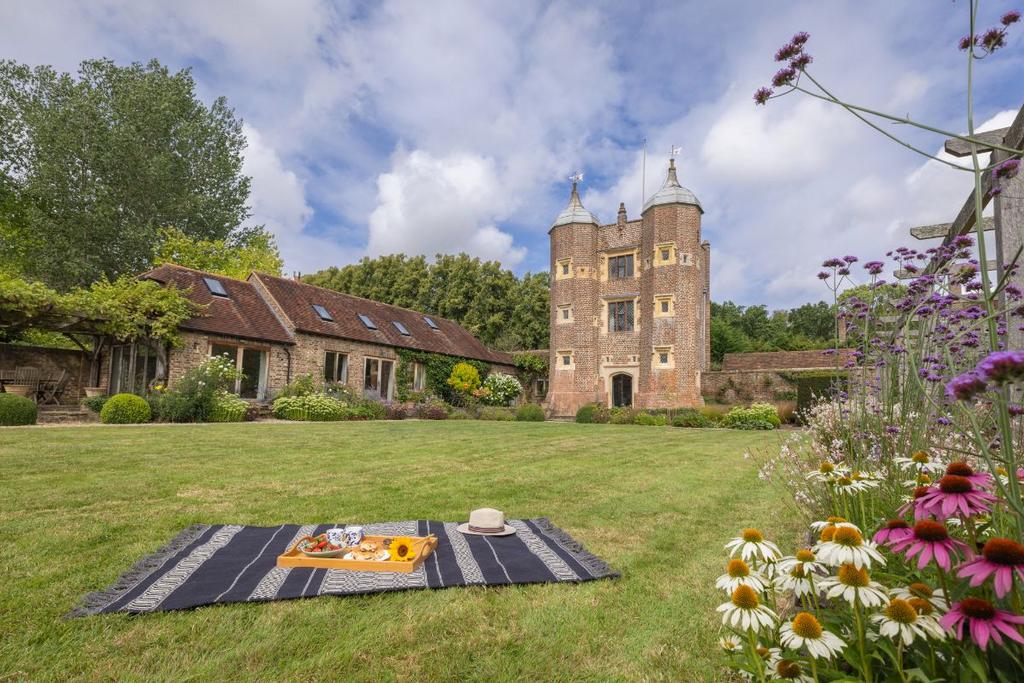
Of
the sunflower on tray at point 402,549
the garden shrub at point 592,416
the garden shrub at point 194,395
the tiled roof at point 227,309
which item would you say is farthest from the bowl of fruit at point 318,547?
the garden shrub at point 592,416

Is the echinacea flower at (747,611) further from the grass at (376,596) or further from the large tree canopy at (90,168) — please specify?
the large tree canopy at (90,168)

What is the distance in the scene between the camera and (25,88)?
71.7 feet

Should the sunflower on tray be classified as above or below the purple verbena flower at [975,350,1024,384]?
below

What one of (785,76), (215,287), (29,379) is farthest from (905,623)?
(29,379)

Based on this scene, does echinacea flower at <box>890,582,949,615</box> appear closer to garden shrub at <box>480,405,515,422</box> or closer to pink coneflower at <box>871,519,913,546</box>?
pink coneflower at <box>871,519,913,546</box>

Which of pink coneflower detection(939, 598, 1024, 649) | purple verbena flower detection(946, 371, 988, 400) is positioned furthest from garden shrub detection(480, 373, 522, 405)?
purple verbena flower detection(946, 371, 988, 400)

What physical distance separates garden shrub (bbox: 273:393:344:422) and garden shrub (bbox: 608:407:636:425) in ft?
33.4

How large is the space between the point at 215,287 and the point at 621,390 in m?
17.4

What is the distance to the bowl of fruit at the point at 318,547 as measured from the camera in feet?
10.9

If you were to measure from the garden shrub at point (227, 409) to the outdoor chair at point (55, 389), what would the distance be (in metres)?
5.40

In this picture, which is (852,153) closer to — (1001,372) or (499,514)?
(1001,372)

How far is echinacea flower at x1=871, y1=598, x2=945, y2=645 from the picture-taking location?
1191 mm

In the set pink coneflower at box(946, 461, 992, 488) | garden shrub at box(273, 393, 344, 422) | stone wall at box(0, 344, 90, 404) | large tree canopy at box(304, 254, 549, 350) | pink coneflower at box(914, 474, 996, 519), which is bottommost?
garden shrub at box(273, 393, 344, 422)

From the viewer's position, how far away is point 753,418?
60.2 feet
